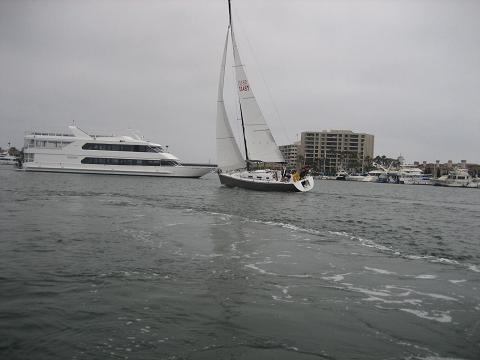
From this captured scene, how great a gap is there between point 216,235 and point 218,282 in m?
6.51

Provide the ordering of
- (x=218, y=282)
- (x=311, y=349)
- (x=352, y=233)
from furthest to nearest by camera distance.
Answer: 1. (x=352, y=233)
2. (x=218, y=282)
3. (x=311, y=349)

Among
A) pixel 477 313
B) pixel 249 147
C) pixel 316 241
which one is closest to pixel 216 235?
pixel 316 241

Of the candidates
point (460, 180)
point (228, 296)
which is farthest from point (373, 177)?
point (228, 296)

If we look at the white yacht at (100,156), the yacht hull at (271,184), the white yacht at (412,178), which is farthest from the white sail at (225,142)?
the white yacht at (412,178)

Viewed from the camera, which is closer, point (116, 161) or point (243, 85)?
point (243, 85)

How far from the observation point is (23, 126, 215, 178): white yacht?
74000 millimetres

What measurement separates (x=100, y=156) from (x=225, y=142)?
33.8 m

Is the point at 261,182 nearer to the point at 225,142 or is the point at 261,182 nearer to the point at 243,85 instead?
the point at 225,142

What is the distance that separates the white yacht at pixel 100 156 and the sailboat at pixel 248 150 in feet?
91.4

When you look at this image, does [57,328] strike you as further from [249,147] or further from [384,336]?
[249,147]

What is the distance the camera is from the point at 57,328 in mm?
5988

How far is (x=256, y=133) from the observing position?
47312mm

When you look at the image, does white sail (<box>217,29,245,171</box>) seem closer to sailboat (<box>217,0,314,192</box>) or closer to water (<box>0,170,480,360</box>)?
sailboat (<box>217,0,314,192</box>)

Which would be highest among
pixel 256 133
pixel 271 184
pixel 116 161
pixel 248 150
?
pixel 256 133
